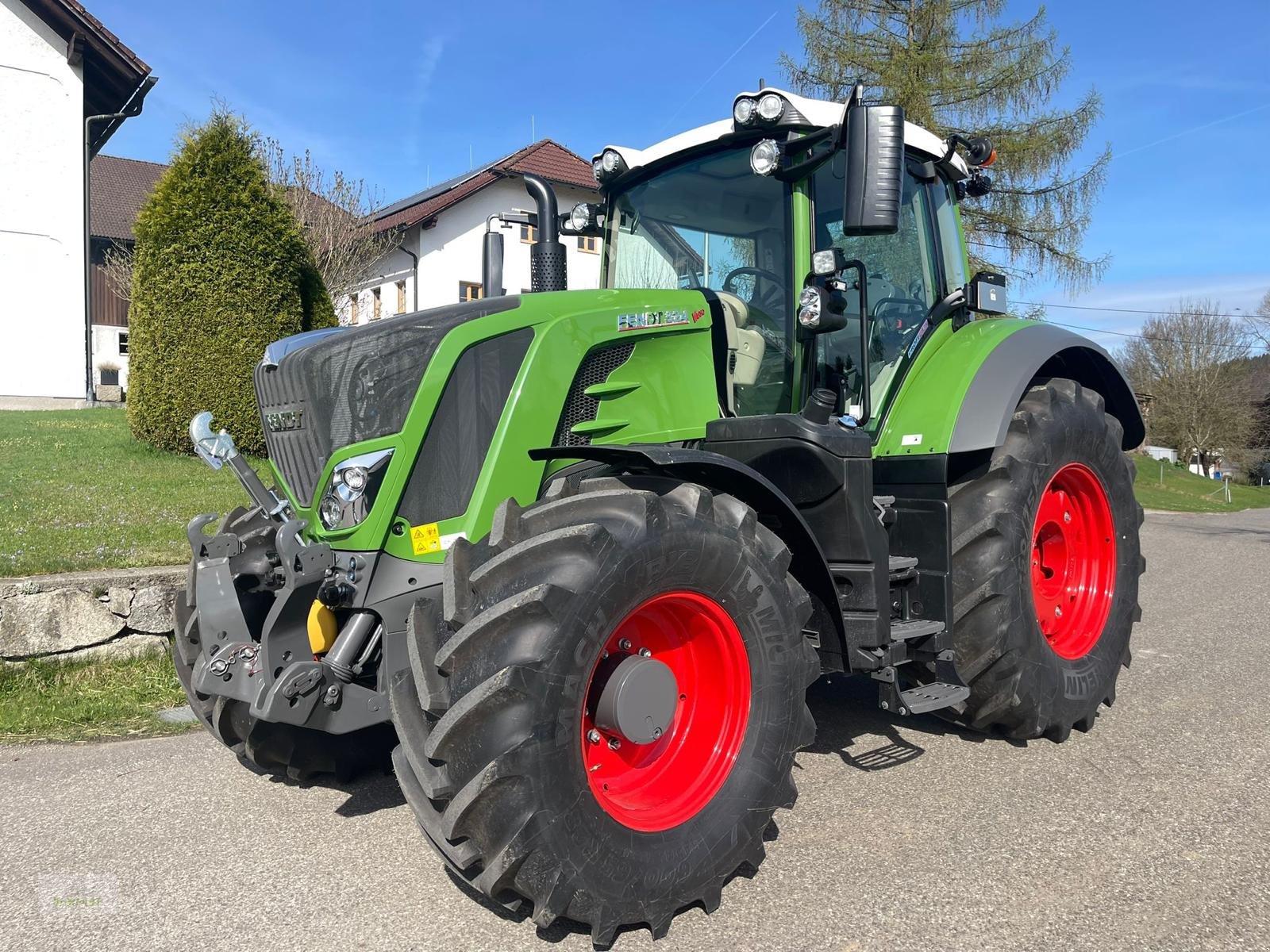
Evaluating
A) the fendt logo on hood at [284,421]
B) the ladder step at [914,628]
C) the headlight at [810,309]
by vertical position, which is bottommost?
the ladder step at [914,628]

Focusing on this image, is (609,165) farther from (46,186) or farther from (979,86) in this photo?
(46,186)

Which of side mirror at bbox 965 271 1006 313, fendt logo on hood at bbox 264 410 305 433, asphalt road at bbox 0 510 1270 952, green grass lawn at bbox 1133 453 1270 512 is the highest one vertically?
side mirror at bbox 965 271 1006 313

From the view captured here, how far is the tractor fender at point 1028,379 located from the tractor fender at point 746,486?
0.94 meters

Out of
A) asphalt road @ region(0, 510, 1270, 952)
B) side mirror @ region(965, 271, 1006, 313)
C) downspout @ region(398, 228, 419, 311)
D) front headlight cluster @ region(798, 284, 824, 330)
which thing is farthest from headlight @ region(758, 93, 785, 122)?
downspout @ region(398, 228, 419, 311)

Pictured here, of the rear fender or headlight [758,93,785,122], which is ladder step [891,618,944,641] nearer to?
the rear fender

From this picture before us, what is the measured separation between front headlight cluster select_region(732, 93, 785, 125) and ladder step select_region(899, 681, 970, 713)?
2.20 metres

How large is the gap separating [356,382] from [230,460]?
2.16 ft

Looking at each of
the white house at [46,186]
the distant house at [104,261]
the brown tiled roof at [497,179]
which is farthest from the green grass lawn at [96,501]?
the distant house at [104,261]

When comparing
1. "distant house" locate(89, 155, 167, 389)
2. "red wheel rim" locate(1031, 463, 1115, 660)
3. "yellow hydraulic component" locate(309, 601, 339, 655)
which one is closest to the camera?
"yellow hydraulic component" locate(309, 601, 339, 655)

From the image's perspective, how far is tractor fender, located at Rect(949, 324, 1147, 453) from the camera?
3979 millimetres

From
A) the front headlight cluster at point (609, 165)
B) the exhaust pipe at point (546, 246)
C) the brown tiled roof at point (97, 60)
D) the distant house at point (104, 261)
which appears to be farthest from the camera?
the distant house at point (104, 261)

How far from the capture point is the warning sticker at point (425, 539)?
9.90 feet

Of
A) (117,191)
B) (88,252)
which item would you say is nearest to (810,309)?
(88,252)

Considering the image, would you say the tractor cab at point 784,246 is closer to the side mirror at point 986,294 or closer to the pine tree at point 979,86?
the side mirror at point 986,294
